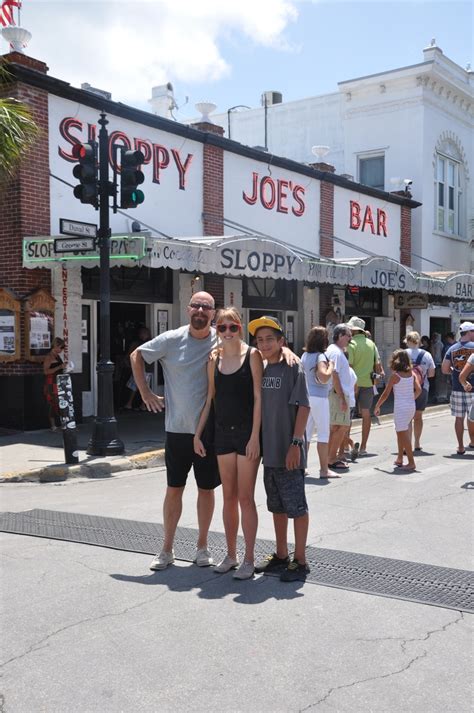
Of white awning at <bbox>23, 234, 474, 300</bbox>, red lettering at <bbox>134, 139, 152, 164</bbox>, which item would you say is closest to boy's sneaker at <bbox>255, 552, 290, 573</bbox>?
white awning at <bbox>23, 234, 474, 300</bbox>

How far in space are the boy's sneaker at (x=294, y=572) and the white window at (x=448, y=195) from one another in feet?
76.1

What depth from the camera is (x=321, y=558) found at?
5.83 meters

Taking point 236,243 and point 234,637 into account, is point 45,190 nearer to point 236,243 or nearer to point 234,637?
point 236,243

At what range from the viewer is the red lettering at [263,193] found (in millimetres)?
18812

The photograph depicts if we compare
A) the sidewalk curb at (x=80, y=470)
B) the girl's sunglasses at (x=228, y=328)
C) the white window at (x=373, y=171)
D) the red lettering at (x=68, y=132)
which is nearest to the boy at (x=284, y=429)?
the girl's sunglasses at (x=228, y=328)

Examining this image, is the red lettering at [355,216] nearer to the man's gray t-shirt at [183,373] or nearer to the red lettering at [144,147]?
the red lettering at [144,147]

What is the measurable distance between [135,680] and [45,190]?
10.9 m

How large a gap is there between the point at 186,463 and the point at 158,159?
11.3 m

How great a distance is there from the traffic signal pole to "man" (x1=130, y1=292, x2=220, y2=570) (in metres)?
5.10

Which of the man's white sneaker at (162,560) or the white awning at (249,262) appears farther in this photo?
the white awning at (249,262)

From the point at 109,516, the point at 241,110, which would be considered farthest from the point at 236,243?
the point at 241,110

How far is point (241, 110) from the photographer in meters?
32.8

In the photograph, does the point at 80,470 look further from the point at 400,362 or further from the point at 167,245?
the point at 400,362

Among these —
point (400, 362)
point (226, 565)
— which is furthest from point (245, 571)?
point (400, 362)
